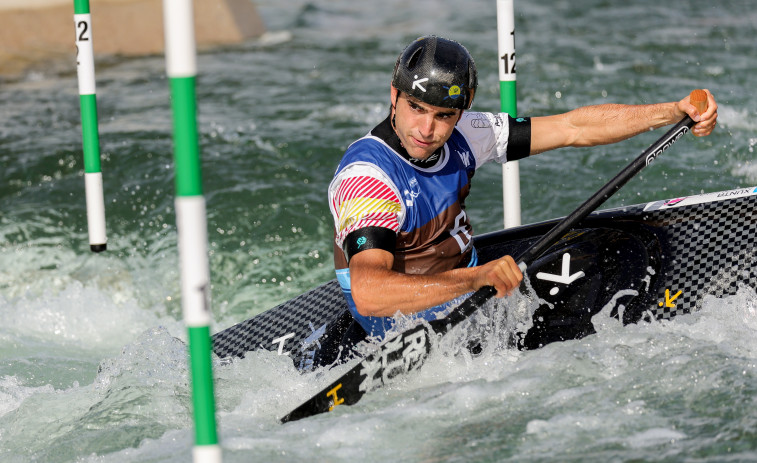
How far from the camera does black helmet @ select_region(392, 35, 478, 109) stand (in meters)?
3.09

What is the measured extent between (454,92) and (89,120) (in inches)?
84.4

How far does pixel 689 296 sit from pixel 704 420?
0.79m

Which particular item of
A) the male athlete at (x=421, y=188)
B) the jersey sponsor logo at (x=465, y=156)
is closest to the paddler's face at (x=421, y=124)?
the male athlete at (x=421, y=188)

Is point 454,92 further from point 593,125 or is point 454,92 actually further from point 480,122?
point 593,125

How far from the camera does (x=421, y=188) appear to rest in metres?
3.26

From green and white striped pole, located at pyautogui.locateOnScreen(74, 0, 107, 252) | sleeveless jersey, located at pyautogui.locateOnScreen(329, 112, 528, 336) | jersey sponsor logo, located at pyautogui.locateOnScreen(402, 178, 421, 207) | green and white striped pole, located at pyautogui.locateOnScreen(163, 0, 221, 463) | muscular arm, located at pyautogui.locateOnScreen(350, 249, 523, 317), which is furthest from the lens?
green and white striped pole, located at pyautogui.locateOnScreen(74, 0, 107, 252)

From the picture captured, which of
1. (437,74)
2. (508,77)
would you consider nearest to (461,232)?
(437,74)

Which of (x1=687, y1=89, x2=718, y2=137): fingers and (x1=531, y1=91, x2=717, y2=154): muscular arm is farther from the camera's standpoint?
(x1=531, y1=91, x2=717, y2=154): muscular arm

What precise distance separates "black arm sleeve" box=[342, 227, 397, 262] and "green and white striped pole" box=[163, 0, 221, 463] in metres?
0.88

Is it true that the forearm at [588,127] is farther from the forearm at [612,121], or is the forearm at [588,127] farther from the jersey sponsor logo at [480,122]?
the jersey sponsor logo at [480,122]

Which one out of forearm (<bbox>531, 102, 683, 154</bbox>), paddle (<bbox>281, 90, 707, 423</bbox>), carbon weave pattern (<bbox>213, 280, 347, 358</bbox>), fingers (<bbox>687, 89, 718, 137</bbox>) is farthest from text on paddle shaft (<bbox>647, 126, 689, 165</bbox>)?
carbon weave pattern (<bbox>213, 280, 347, 358</bbox>)

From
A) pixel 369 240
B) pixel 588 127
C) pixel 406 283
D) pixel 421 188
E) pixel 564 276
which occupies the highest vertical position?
pixel 588 127

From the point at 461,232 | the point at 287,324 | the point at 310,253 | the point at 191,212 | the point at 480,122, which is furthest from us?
Result: the point at 310,253

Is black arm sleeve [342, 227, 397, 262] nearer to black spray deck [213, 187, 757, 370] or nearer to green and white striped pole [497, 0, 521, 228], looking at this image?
black spray deck [213, 187, 757, 370]
